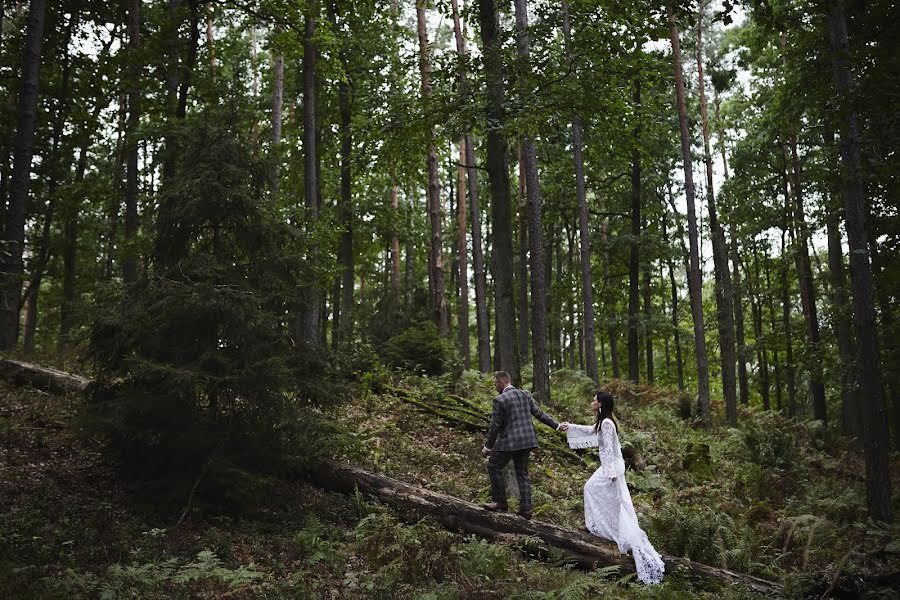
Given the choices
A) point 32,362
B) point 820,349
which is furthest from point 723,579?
point 32,362

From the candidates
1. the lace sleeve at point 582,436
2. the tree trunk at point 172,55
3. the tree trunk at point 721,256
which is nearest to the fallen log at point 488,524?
the lace sleeve at point 582,436

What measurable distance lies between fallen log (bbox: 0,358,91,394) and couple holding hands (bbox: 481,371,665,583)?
6836 mm

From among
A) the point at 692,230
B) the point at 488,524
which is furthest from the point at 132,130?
the point at 692,230

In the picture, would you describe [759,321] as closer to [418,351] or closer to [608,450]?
[418,351]

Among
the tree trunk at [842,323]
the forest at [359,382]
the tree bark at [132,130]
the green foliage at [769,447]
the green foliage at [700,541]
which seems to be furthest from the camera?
the green foliage at [769,447]

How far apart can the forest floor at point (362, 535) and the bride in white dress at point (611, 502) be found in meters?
0.28

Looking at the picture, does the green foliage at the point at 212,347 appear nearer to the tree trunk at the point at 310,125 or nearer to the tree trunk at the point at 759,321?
the tree trunk at the point at 310,125

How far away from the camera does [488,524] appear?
27.8 feet

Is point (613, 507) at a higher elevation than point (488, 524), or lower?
higher

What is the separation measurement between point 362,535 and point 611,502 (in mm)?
3268

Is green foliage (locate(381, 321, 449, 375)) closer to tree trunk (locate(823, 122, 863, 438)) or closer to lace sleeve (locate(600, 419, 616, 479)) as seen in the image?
lace sleeve (locate(600, 419, 616, 479))

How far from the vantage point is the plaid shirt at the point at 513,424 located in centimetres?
891

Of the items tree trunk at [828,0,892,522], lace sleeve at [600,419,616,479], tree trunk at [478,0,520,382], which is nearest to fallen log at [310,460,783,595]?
lace sleeve at [600,419,616,479]

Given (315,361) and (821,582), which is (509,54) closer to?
(315,361)
